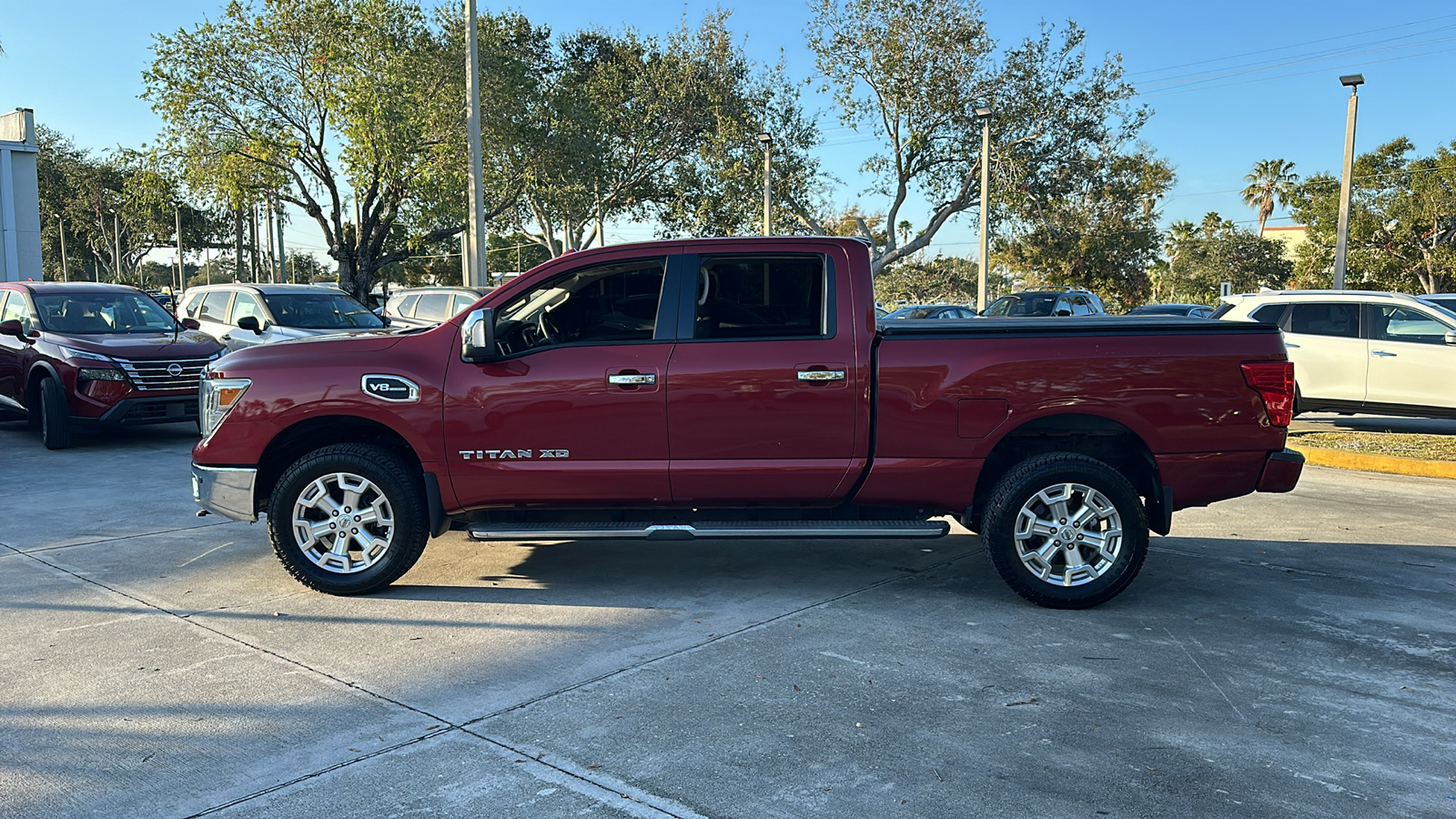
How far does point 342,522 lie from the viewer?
230 inches

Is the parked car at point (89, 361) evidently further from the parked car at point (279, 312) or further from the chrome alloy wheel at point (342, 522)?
the chrome alloy wheel at point (342, 522)

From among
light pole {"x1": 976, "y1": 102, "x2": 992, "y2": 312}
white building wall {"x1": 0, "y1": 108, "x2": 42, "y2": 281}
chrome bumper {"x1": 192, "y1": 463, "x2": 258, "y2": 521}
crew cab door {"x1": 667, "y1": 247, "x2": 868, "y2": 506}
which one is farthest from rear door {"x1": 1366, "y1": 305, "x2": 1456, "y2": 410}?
white building wall {"x1": 0, "y1": 108, "x2": 42, "y2": 281}

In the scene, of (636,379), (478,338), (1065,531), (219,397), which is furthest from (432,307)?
(1065,531)

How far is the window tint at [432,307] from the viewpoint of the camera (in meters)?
17.8

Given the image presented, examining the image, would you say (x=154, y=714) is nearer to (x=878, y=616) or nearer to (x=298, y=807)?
(x=298, y=807)

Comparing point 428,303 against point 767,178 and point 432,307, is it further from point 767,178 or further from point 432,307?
point 767,178

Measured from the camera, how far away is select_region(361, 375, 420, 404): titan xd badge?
5746 millimetres

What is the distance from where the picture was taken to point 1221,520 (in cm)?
789

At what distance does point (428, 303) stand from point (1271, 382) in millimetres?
15160

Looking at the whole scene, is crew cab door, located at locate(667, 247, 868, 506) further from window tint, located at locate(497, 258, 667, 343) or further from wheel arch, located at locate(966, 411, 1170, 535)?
wheel arch, located at locate(966, 411, 1170, 535)

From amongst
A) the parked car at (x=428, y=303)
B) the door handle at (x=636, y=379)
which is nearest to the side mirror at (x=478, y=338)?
the door handle at (x=636, y=379)

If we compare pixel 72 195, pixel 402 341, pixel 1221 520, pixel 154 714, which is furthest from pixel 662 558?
pixel 72 195

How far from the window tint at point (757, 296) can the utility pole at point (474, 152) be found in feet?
42.2

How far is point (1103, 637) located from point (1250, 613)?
3.20 feet
